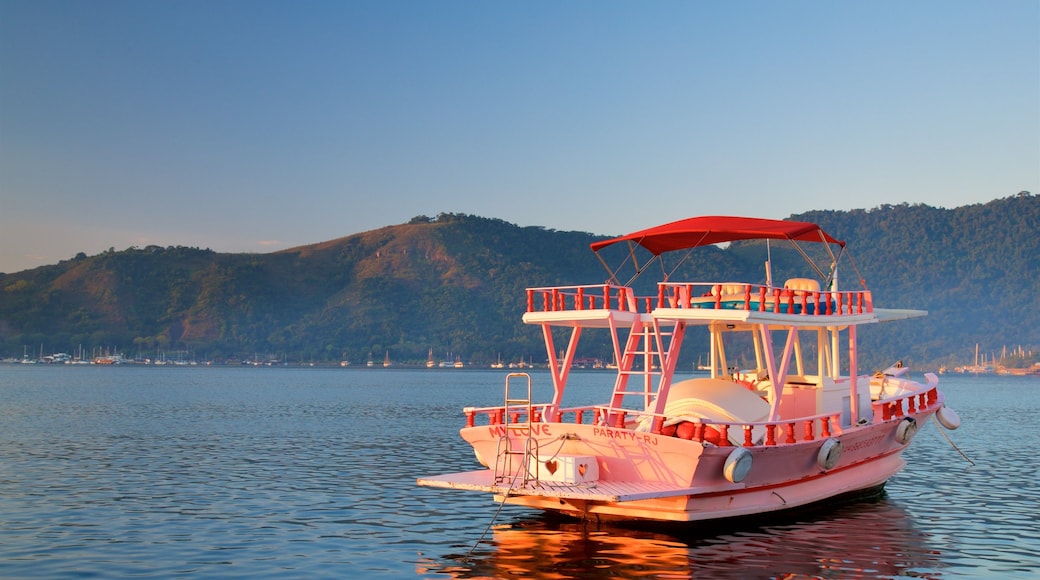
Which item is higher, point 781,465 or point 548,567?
point 781,465

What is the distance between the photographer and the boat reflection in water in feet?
56.7

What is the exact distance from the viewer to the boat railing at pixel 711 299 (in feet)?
67.0

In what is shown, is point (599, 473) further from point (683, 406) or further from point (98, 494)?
point (98, 494)

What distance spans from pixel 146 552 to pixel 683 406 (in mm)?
10579

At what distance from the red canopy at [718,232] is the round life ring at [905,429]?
493 centimetres

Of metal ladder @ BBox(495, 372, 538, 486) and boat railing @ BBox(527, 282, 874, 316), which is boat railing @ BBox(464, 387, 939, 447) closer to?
metal ladder @ BBox(495, 372, 538, 486)

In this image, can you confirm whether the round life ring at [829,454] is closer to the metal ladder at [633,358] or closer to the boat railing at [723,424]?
the boat railing at [723,424]

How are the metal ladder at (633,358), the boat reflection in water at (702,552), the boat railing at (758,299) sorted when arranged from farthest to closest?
1. the boat railing at (758,299)
2. the metal ladder at (633,358)
3. the boat reflection in water at (702,552)

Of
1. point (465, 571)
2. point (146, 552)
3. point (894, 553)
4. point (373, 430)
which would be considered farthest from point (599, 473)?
point (373, 430)

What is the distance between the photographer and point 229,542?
63.9 ft

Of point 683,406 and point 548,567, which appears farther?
point 683,406

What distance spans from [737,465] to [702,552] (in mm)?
1626

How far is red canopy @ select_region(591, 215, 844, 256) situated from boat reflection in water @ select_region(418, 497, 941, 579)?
5.83 m

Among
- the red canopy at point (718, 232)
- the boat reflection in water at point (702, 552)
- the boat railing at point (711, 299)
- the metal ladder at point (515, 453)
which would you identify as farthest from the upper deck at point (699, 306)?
the boat reflection in water at point (702, 552)
